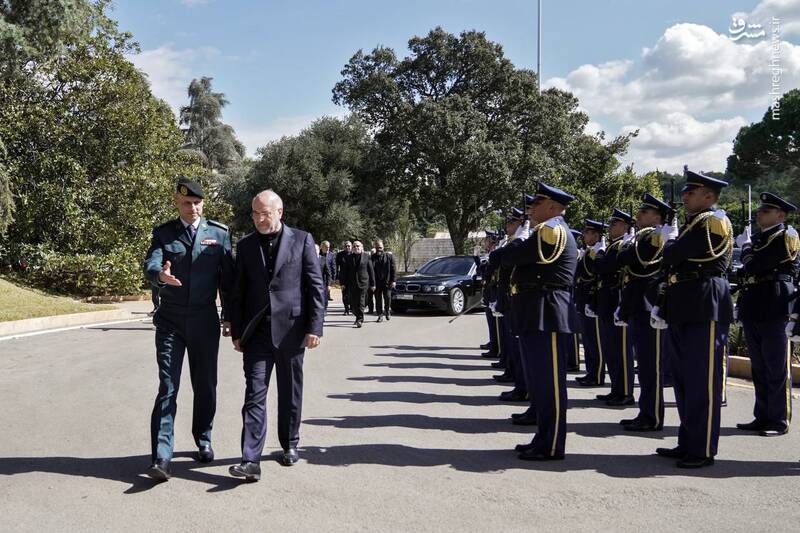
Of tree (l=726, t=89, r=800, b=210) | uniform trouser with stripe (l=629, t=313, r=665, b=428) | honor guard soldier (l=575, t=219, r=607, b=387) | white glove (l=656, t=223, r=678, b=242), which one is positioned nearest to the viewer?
uniform trouser with stripe (l=629, t=313, r=665, b=428)

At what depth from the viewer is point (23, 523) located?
4102mm

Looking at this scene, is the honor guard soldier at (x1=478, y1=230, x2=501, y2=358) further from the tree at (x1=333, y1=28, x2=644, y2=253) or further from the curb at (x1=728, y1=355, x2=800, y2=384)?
the tree at (x1=333, y1=28, x2=644, y2=253)

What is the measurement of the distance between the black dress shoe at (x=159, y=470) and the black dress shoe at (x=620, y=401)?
4.46 metres

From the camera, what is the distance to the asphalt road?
4.19 meters

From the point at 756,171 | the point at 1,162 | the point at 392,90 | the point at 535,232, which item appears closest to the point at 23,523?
the point at 535,232

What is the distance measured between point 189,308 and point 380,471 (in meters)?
1.72

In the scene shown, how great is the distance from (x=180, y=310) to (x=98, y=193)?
58.4 ft

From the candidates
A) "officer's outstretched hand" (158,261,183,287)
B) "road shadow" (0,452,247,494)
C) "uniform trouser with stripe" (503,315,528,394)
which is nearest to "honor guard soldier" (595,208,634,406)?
"uniform trouser with stripe" (503,315,528,394)

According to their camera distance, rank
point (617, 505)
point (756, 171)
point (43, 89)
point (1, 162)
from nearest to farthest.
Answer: point (617, 505) → point (1, 162) → point (43, 89) → point (756, 171)

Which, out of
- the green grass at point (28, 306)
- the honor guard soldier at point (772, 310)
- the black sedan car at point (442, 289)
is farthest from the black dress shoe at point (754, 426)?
the green grass at point (28, 306)

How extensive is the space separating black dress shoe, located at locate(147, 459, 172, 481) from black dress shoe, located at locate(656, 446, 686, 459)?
354cm

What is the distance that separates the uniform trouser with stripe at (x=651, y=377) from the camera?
633cm

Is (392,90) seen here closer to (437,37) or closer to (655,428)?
(437,37)

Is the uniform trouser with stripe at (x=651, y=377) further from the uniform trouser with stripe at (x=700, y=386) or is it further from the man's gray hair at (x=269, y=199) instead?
the man's gray hair at (x=269, y=199)
